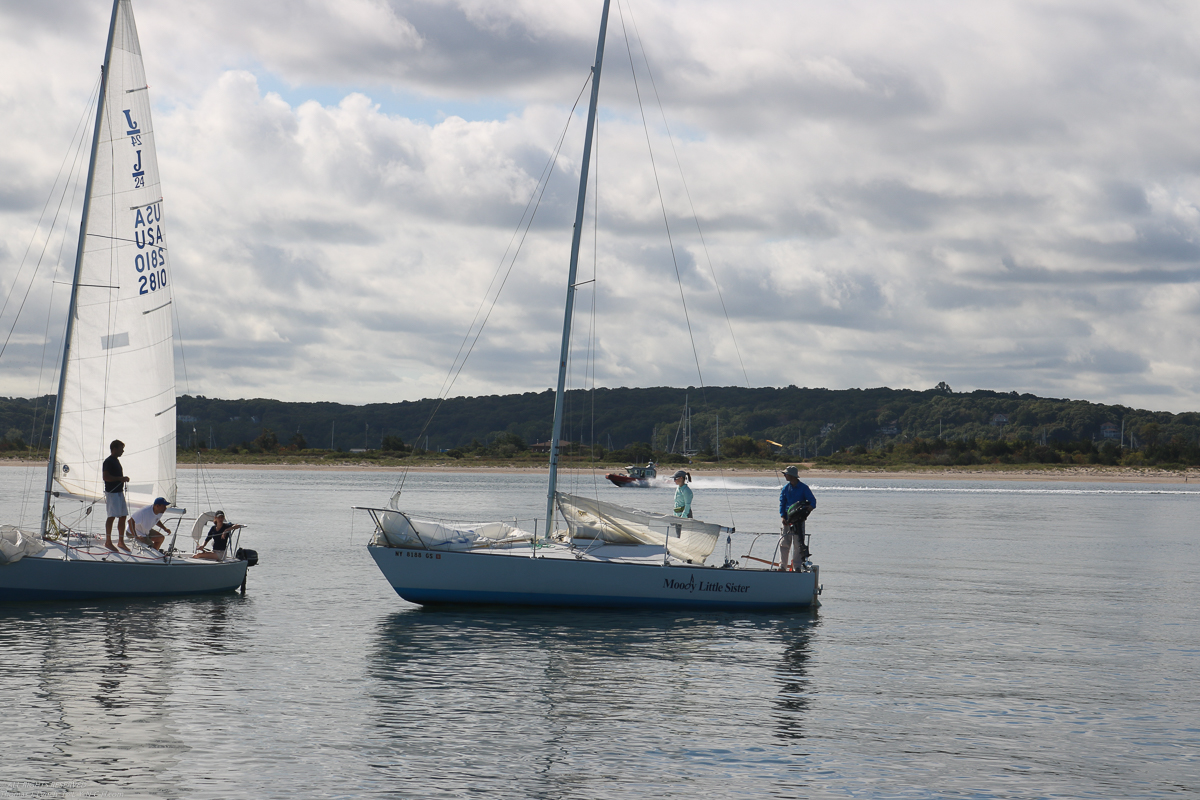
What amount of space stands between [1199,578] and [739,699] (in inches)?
923

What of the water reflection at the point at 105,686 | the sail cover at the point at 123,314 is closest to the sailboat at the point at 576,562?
the water reflection at the point at 105,686

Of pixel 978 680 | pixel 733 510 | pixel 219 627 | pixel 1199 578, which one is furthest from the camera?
pixel 733 510

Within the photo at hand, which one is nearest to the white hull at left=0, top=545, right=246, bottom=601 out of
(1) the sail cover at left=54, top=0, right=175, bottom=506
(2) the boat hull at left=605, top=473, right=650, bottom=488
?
(1) the sail cover at left=54, top=0, right=175, bottom=506

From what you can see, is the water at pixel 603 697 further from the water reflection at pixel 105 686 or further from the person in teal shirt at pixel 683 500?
the person in teal shirt at pixel 683 500

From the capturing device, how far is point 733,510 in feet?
219

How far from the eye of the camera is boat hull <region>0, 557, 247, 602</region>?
2125cm

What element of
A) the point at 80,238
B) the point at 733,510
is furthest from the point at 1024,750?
the point at 733,510

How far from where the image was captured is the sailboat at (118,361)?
2231 centimetres

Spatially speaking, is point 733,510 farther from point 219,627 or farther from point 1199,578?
point 219,627

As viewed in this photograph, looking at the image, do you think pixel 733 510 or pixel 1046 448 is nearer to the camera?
pixel 733 510

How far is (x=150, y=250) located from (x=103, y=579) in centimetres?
709

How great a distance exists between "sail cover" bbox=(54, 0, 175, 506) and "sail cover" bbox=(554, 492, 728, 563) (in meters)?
9.20

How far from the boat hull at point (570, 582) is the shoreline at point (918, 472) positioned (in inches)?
4174

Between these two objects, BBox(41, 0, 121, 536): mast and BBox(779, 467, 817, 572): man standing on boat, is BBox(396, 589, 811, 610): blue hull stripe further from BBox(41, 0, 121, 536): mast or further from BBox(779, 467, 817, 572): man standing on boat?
BBox(41, 0, 121, 536): mast
